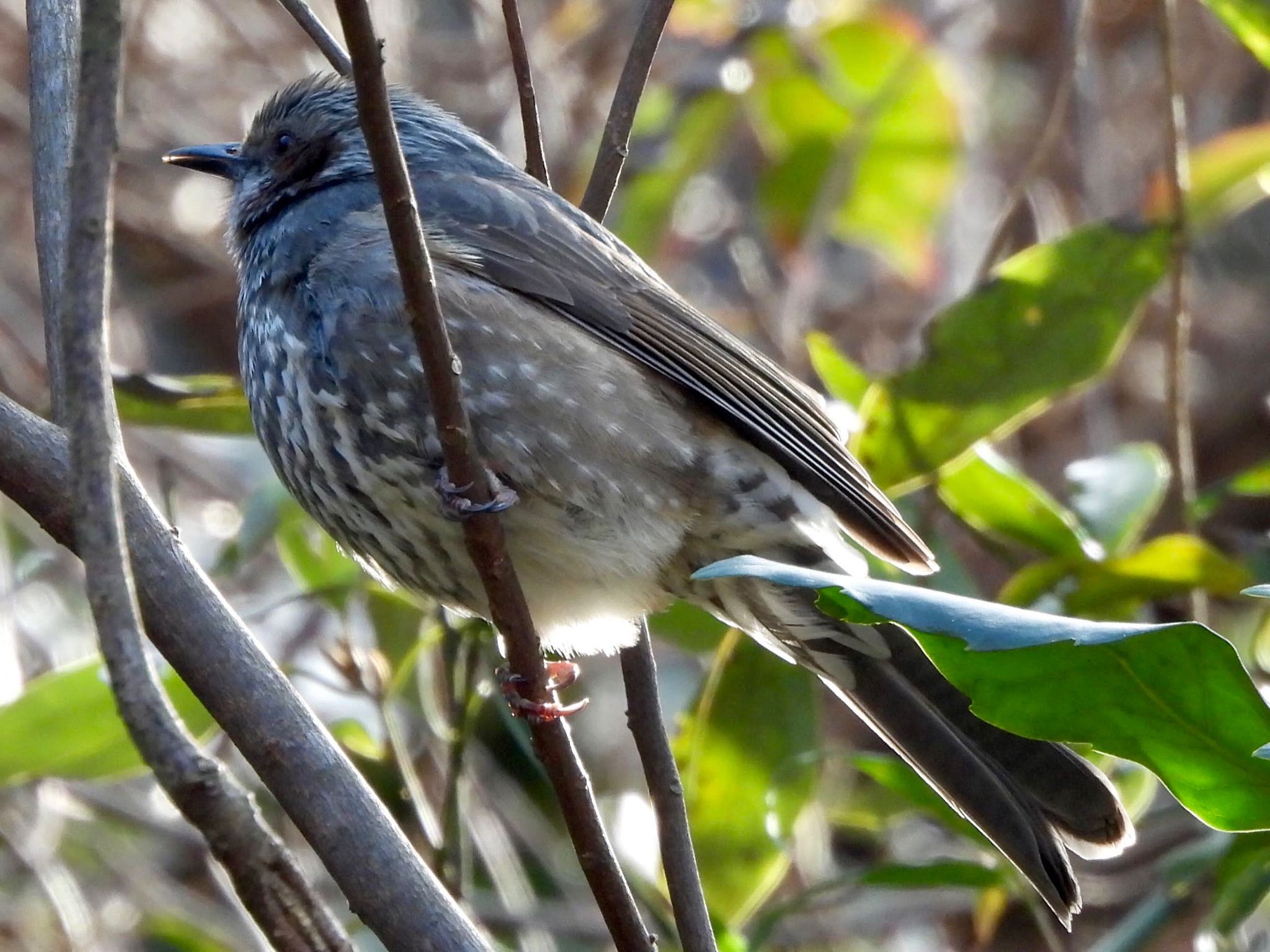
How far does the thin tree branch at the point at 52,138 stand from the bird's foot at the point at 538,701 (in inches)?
32.7

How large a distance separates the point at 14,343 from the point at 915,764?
342 centimetres

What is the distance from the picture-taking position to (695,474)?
3275 mm

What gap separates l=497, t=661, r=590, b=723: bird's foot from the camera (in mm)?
2555

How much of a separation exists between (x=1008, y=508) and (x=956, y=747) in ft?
1.87

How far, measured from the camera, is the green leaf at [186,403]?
3248 millimetres

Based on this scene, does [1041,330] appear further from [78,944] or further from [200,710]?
[78,944]

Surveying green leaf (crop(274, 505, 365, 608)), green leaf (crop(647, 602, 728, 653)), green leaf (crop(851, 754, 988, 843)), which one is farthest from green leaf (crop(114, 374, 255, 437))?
green leaf (crop(851, 754, 988, 843))

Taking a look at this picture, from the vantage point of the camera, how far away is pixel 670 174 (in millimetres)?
5031

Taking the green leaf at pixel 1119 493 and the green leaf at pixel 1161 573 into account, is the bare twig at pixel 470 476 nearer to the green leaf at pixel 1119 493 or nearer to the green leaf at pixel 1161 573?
the green leaf at pixel 1161 573

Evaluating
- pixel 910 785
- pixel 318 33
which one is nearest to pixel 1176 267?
pixel 910 785

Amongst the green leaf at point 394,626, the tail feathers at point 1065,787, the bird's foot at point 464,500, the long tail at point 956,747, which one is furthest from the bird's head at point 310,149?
the tail feathers at point 1065,787

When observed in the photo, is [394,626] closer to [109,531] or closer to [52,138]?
[52,138]

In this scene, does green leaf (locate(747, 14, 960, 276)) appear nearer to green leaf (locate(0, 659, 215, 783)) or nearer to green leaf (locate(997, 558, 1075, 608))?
green leaf (locate(997, 558, 1075, 608))

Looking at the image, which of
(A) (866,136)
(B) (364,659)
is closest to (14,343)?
(B) (364,659)
